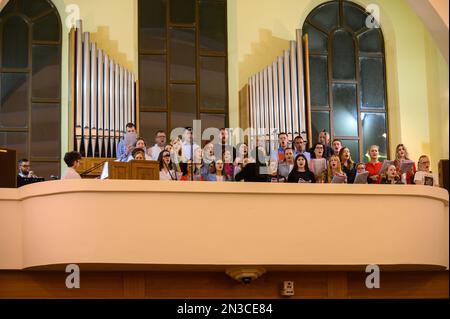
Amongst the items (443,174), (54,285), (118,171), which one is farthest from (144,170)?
(443,174)

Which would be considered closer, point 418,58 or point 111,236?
point 111,236

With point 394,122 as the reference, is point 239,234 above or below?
below

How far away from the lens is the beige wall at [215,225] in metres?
8.06

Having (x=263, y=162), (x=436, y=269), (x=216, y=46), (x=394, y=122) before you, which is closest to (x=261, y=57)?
(x=216, y=46)

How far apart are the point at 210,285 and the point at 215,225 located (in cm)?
84

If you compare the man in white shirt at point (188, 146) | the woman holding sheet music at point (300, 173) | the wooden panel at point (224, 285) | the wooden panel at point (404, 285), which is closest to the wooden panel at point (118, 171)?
the wooden panel at point (224, 285)

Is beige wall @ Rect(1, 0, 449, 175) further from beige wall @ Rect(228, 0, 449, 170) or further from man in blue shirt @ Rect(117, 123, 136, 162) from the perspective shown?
man in blue shirt @ Rect(117, 123, 136, 162)

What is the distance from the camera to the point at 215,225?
8.20 metres

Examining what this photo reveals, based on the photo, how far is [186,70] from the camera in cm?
1188

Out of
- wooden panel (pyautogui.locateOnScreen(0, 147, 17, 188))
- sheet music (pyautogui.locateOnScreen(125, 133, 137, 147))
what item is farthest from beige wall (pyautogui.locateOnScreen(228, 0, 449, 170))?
wooden panel (pyautogui.locateOnScreen(0, 147, 17, 188))
